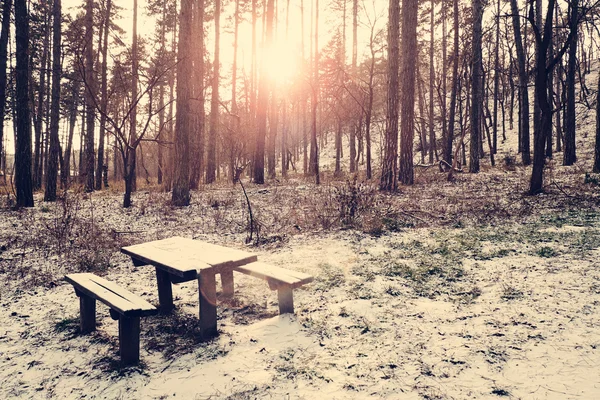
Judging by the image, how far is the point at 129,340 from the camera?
2871mm

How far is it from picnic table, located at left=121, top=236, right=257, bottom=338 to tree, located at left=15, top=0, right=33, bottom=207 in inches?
364

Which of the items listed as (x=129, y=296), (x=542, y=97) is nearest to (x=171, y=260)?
(x=129, y=296)

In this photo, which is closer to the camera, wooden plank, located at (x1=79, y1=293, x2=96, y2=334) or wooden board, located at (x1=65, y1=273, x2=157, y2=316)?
wooden board, located at (x1=65, y1=273, x2=157, y2=316)

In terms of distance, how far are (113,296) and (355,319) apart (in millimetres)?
2240

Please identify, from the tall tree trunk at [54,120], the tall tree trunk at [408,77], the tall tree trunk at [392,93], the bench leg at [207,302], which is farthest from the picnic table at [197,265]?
the tall tree trunk at [54,120]

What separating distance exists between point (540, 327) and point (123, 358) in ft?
11.5

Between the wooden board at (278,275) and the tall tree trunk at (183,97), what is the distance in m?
6.87

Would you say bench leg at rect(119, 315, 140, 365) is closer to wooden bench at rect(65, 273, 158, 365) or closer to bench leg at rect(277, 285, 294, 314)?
wooden bench at rect(65, 273, 158, 365)

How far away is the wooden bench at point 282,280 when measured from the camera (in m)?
3.35

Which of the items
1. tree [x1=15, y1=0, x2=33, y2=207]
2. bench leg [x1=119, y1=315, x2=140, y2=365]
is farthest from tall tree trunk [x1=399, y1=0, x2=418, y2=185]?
tree [x1=15, y1=0, x2=33, y2=207]

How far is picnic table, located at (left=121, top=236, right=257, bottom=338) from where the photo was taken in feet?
10.0

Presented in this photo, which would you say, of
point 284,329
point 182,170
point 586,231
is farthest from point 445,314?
point 182,170

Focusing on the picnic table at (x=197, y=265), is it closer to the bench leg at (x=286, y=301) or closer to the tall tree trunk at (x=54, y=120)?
the bench leg at (x=286, y=301)

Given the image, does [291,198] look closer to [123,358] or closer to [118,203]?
[118,203]
